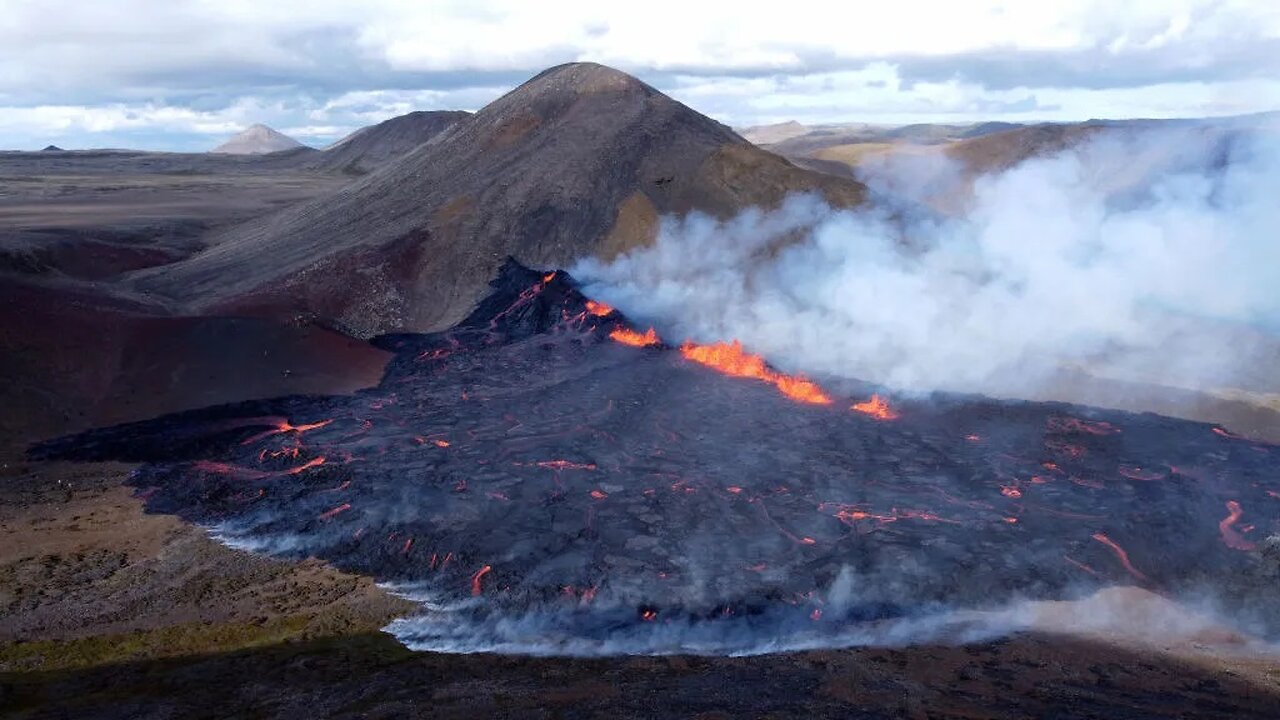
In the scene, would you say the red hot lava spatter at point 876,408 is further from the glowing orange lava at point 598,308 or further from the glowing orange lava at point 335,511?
the glowing orange lava at point 335,511

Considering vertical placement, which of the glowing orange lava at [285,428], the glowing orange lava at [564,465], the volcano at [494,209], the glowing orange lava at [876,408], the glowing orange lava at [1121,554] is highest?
the volcano at [494,209]

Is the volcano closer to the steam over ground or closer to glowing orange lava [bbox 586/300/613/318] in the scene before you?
the steam over ground

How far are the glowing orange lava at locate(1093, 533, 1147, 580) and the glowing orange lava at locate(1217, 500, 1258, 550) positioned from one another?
2.13m

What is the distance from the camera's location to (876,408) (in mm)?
24953

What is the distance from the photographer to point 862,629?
613 inches

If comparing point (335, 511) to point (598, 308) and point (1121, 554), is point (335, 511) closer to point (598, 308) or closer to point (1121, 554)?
point (598, 308)

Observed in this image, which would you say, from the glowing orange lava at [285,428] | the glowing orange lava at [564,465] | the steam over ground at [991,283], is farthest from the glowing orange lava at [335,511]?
the steam over ground at [991,283]

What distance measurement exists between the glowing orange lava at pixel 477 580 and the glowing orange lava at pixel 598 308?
49.8 ft

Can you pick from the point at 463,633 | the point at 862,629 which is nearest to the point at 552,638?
the point at 463,633

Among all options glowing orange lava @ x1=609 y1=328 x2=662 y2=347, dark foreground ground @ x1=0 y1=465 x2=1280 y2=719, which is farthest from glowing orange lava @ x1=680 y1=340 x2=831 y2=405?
dark foreground ground @ x1=0 y1=465 x2=1280 y2=719

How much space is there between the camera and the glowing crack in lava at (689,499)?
16.4m

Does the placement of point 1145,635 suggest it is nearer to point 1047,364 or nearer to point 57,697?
point 1047,364

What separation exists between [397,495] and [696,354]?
466 inches

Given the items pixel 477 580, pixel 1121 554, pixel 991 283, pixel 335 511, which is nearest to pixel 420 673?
pixel 477 580
